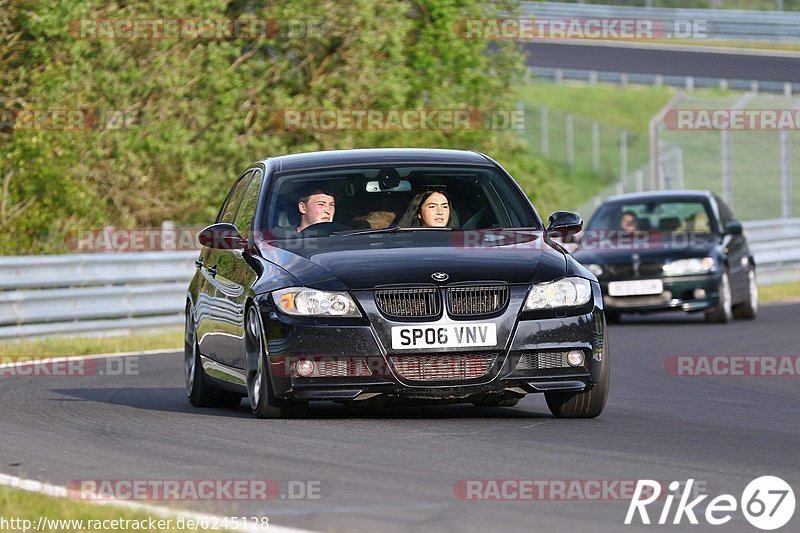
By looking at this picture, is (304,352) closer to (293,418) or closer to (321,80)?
(293,418)

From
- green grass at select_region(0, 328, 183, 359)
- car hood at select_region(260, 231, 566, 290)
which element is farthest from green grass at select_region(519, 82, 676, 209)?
car hood at select_region(260, 231, 566, 290)

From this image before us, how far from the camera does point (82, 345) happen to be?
1828cm

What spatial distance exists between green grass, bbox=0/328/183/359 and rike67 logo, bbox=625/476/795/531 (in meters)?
11.1

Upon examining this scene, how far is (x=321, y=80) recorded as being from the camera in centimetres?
3014

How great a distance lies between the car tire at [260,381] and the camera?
9554 mm

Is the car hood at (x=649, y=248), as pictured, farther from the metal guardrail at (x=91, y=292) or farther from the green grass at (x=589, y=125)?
the green grass at (x=589, y=125)

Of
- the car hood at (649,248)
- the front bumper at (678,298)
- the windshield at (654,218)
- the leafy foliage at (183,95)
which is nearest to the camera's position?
the front bumper at (678,298)

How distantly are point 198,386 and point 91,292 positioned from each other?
8588mm

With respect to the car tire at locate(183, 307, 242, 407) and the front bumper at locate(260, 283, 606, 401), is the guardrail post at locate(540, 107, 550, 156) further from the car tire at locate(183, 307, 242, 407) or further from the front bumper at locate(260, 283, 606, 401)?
the front bumper at locate(260, 283, 606, 401)

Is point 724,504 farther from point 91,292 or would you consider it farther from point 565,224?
point 91,292

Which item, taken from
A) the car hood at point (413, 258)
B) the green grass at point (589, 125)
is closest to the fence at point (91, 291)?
the car hood at point (413, 258)

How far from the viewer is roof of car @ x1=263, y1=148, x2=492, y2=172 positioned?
10.7 meters

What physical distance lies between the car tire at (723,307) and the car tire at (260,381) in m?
11.8

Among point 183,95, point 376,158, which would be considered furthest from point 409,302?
point 183,95
